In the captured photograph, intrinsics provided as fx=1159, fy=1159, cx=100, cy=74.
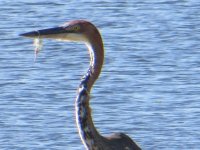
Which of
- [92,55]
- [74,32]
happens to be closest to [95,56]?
[92,55]

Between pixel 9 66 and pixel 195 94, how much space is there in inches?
90.1

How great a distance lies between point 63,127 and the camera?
11.2 metres

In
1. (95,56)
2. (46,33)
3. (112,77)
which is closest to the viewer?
(46,33)

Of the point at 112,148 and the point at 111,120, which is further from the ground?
the point at 112,148

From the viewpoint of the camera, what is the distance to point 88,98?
7.93 meters

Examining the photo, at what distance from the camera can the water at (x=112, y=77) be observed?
11078 millimetres

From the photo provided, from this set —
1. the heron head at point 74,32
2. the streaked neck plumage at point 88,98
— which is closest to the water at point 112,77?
the streaked neck plumage at point 88,98

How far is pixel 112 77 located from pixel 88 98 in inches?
192

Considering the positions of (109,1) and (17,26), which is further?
(109,1)

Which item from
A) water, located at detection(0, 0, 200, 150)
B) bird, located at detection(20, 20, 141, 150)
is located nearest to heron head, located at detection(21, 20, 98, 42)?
bird, located at detection(20, 20, 141, 150)

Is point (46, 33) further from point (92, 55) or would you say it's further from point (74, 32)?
point (92, 55)

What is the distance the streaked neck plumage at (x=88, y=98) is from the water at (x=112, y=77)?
263 centimetres

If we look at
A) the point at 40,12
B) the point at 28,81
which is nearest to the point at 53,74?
the point at 28,81

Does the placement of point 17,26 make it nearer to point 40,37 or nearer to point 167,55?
point 167,55
